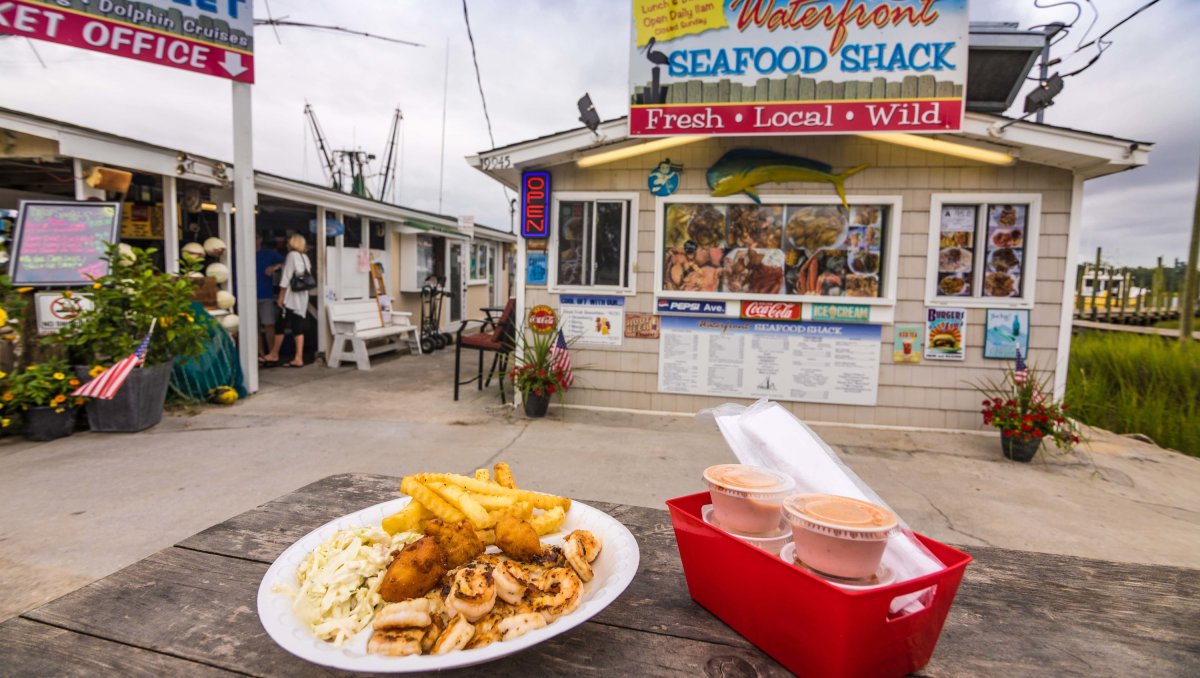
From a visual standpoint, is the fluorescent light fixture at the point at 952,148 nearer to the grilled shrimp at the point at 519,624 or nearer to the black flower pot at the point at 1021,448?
the black flower pot at the point at 1021,448

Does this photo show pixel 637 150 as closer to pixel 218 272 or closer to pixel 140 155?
pixel 140 155

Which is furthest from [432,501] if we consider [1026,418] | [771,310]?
[1026,418]

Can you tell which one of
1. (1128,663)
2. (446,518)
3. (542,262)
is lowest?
(1128,663)

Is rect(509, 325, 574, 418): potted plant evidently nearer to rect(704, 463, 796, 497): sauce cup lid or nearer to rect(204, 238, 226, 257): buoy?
rect(204, 238, 226, 257): buoy

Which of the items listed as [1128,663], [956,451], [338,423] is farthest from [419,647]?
[956,451]

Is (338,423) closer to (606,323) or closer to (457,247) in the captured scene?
(606,323)

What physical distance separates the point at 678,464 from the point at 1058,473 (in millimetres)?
2951

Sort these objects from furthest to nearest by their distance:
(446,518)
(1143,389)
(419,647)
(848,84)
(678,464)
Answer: (1143,389)
(848,84)
(678,464)
(446,518)
(419,647)

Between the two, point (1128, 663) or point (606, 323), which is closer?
point (1128, 663)

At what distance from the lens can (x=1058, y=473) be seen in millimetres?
4480

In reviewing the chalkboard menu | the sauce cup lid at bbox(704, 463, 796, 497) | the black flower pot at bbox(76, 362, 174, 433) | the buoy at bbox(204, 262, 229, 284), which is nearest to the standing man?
the buoy at bbox(204, 262, 229, 284)

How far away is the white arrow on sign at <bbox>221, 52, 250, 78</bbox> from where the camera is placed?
5652 millimetres

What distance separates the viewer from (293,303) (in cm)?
807

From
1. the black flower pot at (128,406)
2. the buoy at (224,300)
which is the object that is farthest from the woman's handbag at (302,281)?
the black flower pot at (128,406)
